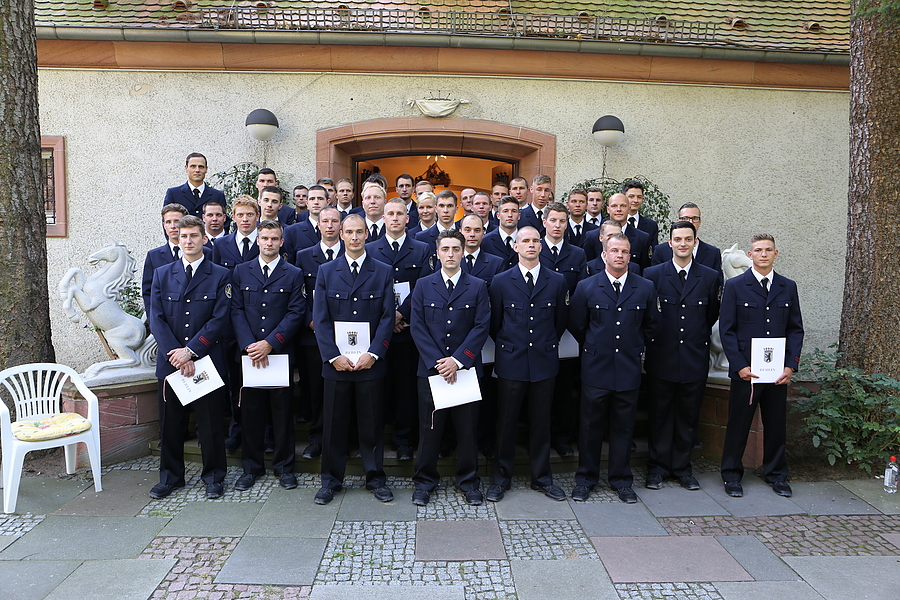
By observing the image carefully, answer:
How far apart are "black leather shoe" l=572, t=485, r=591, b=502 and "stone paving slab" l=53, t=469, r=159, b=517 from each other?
323cm

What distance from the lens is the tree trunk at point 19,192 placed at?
5.17 metres

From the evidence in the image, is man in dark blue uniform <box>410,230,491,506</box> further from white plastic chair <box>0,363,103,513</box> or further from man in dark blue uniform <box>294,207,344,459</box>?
white plastic chair <box>0,363,103,513</box>

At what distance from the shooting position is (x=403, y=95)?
8.27 metres

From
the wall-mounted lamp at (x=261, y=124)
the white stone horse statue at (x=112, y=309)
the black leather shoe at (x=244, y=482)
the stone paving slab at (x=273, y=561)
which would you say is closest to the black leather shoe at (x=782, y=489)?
the stone paving slab at (x=273, y=561)

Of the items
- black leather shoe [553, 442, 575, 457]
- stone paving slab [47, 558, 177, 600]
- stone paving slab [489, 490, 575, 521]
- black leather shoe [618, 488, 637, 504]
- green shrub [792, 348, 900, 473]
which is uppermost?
green shrub [792, 348, 900, 473]

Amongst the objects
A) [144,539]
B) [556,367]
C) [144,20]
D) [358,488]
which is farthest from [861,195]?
[144,20]

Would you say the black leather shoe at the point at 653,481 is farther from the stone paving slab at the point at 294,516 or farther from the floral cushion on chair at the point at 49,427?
the floral cushion on chair at the point at 49,427

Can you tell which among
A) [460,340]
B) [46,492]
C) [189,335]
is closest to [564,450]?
[460,340]

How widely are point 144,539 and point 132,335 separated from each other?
220 centimetres

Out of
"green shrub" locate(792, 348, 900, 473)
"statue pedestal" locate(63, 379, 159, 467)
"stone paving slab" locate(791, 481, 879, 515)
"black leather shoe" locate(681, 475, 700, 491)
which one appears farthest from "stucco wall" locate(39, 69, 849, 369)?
"black leather shoe" locate(681, 475, 700, 491)

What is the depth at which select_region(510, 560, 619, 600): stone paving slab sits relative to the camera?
332 cm

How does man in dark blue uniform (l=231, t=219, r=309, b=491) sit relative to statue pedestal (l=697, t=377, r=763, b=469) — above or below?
above

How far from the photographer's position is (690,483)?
16.1ft

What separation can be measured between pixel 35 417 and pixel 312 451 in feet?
7.04
